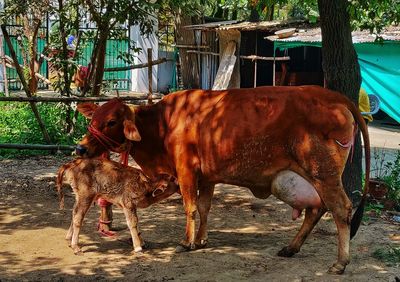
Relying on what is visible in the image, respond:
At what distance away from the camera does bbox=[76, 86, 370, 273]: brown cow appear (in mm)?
5246

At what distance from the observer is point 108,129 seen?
575cm

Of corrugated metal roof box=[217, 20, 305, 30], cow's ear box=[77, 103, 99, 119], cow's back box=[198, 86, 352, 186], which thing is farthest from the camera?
corrugated metal roof box=[217, 20, 305, 30]

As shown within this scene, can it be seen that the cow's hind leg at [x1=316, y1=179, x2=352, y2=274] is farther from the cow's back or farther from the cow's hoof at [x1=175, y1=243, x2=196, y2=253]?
the cow's hoof at [x1=175, y1=243, x2=196, y2=253]

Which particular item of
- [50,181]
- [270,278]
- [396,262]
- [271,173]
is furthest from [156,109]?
[50,181]

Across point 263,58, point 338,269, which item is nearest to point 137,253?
point 338,269

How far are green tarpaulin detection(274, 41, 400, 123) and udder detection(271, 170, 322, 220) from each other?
10.2 m

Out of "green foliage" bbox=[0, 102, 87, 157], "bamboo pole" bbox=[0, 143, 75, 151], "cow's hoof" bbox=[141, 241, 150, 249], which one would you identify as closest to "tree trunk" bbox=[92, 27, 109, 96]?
"green foliage" bbox=[0, 102, 87, 157]

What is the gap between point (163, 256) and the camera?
5.62 m

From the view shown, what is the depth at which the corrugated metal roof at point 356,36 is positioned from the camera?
48.4ft

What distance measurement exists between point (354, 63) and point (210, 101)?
2406mm

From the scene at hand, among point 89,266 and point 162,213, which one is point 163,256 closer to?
point 89,266

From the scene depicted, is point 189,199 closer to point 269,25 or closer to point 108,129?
point 108,129

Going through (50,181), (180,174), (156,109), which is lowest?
(50,181)

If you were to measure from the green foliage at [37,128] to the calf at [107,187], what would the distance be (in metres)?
5.30
